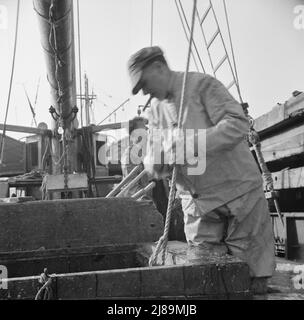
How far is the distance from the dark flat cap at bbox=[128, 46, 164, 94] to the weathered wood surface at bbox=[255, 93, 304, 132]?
3677 millimetres

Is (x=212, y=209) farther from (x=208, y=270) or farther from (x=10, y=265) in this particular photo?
(x=10, y=265)

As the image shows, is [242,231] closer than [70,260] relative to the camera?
Yes

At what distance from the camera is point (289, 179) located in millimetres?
5422

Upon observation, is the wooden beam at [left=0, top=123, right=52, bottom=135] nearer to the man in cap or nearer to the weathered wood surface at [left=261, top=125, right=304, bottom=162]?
the weathered wood surface at [left=261, top=125, right=304, bottom=162]

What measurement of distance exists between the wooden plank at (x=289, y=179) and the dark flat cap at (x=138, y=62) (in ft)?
11.2

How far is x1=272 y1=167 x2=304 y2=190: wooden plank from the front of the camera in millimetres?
5109

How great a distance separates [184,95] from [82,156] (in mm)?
7577

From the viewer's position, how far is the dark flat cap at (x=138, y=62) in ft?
7.51

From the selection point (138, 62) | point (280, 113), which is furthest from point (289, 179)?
point (138, 62)

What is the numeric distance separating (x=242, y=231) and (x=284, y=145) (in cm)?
373

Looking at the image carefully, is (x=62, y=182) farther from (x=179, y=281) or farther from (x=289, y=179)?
(x=179, y=281)

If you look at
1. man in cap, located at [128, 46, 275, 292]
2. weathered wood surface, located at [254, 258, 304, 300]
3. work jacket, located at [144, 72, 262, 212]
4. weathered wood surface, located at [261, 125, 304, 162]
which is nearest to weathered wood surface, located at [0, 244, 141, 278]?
weathered wood surface, located at [254, 258, 304, 300]

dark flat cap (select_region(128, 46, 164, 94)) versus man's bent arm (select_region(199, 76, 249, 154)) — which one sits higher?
dark flat cap (select_region(128, 46, 164, 94))
